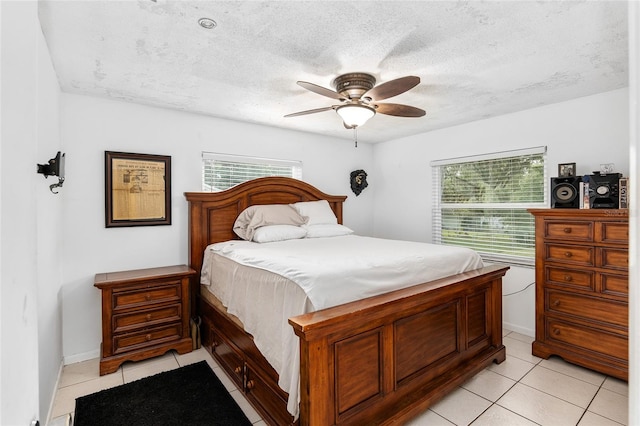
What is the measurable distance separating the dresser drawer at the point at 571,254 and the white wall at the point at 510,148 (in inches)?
25.4

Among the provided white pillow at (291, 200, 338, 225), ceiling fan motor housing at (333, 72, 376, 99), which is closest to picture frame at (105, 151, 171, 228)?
white pillow at (291, 200, 338, 225)

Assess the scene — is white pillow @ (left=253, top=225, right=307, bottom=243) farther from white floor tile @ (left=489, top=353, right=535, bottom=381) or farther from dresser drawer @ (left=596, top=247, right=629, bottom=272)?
dresser drawer @ (left=596, top=247, right=629, bottom=272)

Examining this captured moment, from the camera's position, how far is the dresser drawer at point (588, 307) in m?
2.56

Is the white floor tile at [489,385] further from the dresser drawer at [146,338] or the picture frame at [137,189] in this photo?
the picture frame at [137,189]

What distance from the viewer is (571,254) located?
281cm

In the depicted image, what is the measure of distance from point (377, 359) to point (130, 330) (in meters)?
2.18

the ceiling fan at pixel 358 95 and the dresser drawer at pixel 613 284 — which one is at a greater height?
the ceiling fan at pixel 358 95

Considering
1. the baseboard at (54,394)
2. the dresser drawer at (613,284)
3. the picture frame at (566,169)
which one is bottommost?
the baseboard at (54,394)

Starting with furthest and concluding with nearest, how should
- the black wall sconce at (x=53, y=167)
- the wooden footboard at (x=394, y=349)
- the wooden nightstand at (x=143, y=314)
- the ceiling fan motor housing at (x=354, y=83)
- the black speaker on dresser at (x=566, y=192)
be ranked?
the black speaker on dresser at (x=566, y=192) < the wooden nightstand at (x=143, y=314) < the ceiling fan motor housing at (x=354, y=83) < the wooden footboard at (x=394, y=349) < the black wall sconce at (x=53, y=167)

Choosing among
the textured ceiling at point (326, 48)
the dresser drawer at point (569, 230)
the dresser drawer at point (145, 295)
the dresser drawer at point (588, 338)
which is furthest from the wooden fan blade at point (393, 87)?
the dresser drawer at point (588, 338)

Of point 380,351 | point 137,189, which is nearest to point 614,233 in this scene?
point 380,351

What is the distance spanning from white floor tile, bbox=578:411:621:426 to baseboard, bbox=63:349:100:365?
12.7 feet

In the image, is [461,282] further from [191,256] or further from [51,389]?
[51,389]

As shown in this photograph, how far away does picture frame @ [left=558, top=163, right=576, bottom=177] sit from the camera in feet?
9.87
